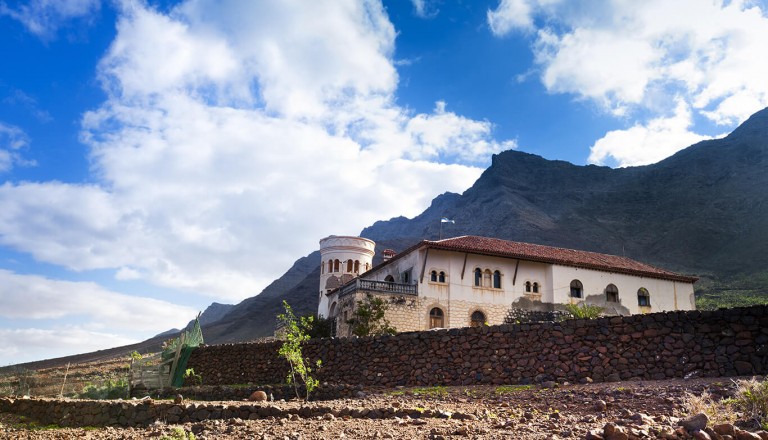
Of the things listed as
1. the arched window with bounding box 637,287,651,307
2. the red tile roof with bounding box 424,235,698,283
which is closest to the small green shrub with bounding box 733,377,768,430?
the red tile roof with bounding box 424,235,698,283

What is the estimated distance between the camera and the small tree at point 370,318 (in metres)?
31.3

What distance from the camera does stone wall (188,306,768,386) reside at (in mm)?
14023

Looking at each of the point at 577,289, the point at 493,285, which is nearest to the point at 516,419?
the point at 493,285

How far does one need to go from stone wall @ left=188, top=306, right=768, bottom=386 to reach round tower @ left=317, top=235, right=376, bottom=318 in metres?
21.0

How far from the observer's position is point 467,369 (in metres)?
17.8

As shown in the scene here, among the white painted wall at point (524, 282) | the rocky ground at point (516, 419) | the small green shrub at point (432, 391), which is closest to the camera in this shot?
the rocky ground at point (516, 419)

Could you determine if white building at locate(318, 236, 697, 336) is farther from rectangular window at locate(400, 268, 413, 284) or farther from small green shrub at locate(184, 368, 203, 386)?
small green shrub at locate(184, 368, 203, 386)

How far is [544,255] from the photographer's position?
36000 millimetres

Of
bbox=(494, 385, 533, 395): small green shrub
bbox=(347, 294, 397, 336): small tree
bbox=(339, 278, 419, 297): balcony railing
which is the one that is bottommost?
bbox=(494, 385, 533, 395): small green shrub

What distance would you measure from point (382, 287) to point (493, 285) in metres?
6.74

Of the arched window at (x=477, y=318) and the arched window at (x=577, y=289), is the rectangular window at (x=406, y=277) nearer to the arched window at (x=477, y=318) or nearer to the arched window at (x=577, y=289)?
A: the arched window at (x=477, y=318)

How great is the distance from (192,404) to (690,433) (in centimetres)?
1065

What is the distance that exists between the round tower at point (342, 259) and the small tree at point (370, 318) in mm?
11048

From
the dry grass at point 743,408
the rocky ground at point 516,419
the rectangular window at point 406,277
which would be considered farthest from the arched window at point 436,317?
the dry grass at point 743,408
